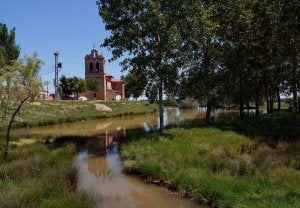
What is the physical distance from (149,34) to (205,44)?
187 inches

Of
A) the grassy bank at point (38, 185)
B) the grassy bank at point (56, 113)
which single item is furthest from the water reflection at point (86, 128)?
the grassy bank at point (38, 185)

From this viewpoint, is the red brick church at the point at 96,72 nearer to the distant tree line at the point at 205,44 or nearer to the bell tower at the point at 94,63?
the bell tower at the point at 94,63

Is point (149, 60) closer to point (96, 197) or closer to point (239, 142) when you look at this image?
point (239, 142)

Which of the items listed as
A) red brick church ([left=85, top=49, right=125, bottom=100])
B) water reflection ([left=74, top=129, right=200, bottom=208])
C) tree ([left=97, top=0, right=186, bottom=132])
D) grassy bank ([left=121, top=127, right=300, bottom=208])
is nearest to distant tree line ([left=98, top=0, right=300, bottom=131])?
tree ([left=97, top=0, right=186, bottom=132])

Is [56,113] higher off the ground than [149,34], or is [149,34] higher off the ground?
[149,34]

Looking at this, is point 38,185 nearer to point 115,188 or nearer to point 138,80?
point 115,188

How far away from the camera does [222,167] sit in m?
A: 16.5

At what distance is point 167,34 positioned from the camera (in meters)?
27.5

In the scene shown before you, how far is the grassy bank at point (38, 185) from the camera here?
11219 millimetres

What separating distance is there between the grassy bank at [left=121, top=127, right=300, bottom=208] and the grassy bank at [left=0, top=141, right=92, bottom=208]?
3.65 m

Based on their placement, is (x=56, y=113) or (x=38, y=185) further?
(x=56, y=113)

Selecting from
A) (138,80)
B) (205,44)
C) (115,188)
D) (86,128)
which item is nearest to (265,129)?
(205,44)

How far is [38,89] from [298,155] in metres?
13.9

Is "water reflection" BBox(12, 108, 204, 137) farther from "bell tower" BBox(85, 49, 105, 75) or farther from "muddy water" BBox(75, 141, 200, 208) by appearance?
"bell tower" BBox(85, 49, 105, 75)
